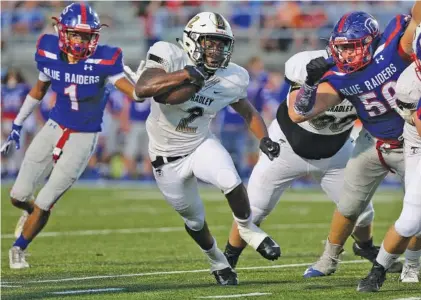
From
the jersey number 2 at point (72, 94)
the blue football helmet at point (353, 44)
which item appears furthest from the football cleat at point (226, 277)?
the jersey number 2 at point (72, 94)

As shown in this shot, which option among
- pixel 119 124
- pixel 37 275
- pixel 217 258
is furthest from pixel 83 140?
pixel 119 124

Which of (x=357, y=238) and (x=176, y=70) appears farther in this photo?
(x=357, y=238)

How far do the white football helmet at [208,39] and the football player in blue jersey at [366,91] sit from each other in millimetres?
480

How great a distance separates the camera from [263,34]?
54.2 ft

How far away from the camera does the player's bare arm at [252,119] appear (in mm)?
5992

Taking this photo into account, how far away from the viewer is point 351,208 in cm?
611

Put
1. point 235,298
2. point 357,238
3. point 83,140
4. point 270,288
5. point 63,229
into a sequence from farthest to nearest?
point 63,229 → point 83,140 → point 357,238 → point 270,288 → point 235,298

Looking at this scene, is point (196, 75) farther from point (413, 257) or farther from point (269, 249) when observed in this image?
point (413, 257)

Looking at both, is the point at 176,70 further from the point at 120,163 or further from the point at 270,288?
the point at 120,163

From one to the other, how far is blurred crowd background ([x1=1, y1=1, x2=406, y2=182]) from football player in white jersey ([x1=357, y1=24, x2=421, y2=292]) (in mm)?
9087

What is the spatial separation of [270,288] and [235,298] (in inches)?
18.0

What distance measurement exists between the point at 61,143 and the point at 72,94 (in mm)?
351

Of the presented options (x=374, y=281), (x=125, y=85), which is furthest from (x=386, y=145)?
(x=125, y=85)

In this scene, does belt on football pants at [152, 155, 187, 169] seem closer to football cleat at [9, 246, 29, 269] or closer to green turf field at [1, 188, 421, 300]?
green turf field at [1, 188, 421, 300]
